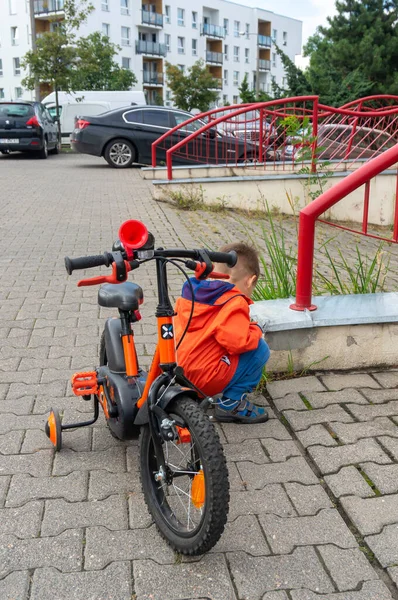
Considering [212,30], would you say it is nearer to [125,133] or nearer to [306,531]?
[125,133]

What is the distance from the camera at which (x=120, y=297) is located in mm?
2979

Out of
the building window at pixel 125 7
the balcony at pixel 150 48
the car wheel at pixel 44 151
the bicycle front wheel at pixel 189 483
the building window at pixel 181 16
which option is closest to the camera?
the bicycle front wheel at pixel 189 483

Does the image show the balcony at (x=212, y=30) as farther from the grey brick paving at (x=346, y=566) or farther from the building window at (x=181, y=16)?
the grey brick paving at (x=346, y=566)

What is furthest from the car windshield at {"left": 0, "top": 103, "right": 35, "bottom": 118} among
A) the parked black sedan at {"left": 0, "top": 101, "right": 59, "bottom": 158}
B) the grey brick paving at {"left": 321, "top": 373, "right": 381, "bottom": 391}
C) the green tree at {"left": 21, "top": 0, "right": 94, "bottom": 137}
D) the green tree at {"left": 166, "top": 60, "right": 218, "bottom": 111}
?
the green tree at {"left": 166, "top": 60, "right": 218, "bottom": 111}

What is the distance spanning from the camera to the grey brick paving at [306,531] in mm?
2582

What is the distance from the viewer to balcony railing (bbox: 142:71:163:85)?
242ft

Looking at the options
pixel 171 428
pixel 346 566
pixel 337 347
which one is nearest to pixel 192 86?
pixel 337 347

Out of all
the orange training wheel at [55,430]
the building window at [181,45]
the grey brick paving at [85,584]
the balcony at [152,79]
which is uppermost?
the building window at [181,45]

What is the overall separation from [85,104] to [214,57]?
5562cm

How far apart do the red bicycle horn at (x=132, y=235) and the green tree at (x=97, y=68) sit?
1071 inches

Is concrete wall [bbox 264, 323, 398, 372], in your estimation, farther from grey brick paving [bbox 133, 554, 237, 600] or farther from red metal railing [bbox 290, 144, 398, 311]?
grey brick paving [bbox 133, 554, 237, 600]

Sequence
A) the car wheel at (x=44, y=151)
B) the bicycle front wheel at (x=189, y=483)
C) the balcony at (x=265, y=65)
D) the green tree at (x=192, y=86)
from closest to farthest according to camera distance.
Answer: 1. the bicycle front wheel at (x=189, y=483)
2. the car wheel at (x=44, y=151)
3. the green tree at (x=192, y=86)
4. the balcony at (x=265, y=65)

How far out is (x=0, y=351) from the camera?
464cm

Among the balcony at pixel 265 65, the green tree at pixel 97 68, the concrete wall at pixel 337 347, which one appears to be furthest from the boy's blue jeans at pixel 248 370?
the balcony at pixel 265 65
